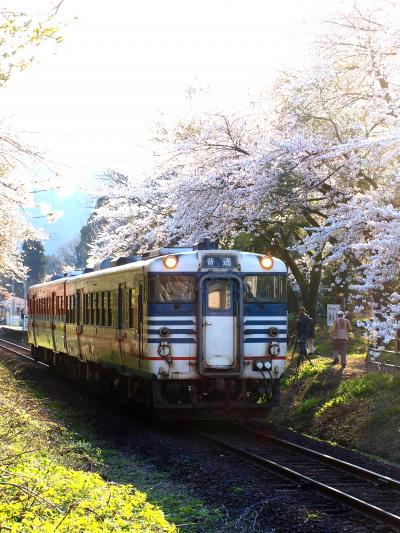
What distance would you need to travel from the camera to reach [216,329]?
14.5m

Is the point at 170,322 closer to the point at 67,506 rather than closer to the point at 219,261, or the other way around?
the point at 219,261

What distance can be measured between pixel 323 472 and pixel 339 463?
1.21 feet

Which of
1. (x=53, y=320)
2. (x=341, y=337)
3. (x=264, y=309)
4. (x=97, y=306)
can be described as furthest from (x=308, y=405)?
(x=53, y=320)

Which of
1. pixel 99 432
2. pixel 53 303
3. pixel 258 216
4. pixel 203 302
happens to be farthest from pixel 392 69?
pixel 53 303

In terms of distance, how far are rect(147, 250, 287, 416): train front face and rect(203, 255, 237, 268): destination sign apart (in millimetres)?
16

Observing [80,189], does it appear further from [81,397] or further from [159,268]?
[81,397]

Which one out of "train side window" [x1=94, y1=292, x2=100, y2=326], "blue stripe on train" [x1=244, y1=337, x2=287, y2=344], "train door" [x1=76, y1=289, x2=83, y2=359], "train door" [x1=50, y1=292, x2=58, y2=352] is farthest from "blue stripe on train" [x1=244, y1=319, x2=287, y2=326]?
"train door" [x1=50, y1=292, x2=58, y2=352]

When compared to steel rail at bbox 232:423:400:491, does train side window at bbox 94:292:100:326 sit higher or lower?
higher

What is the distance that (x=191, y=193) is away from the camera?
21.7 metres

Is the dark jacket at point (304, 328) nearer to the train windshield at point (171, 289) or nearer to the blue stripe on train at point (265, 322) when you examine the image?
the blue stripe on train at point (265, 322)

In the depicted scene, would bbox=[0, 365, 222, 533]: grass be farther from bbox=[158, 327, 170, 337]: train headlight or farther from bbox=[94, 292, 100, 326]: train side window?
bbox=[94, 292, 100, 326]: train side window

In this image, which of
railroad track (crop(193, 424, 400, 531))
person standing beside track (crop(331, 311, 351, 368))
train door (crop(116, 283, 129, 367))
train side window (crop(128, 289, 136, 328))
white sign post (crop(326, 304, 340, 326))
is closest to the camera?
railroad track (crop(193, 424, 400, 531))

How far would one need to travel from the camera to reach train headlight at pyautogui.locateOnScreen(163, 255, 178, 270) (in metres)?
14.5

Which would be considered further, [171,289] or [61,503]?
[171,289]
